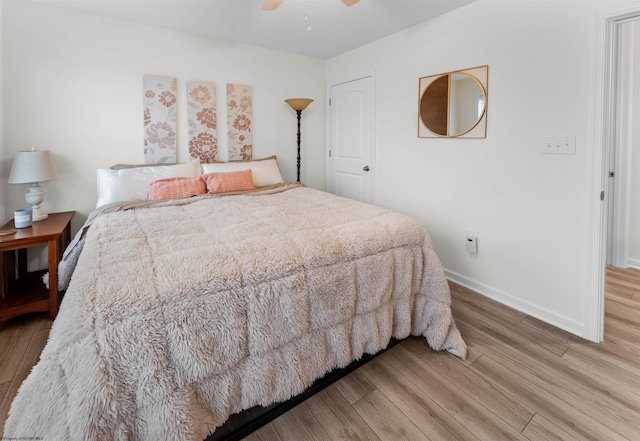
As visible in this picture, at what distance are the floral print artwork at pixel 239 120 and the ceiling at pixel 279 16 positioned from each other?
1.66ft

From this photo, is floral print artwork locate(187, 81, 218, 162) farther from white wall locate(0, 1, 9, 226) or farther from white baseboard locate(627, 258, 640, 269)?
white baseboard locate(627, 258, 640, 269)

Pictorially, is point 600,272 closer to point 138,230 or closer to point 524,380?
point 524,380

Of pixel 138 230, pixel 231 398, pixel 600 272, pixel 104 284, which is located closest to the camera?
pixel 104 284

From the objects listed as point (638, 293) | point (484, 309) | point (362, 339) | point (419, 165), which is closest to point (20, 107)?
point (362, 339)

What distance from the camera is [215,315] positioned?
1203 millimetres

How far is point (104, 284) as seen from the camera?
1152 mm

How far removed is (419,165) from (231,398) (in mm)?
2516

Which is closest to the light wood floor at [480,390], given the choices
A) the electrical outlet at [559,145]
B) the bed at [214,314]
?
the bed at [214,314]

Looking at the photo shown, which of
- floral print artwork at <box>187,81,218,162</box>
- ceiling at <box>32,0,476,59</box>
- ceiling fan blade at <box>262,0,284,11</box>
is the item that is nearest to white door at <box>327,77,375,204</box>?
ceiling at <box>32,0,476,59</box>

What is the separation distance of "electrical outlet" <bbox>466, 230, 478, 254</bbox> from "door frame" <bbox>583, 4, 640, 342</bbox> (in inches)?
29.5

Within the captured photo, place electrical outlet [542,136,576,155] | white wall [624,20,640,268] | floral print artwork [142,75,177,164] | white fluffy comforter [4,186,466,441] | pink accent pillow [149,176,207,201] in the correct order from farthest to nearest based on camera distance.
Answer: floral print artwork [142,75,177,164] → white wall [624,20,640,268] → pink accent pillow [149,176,207,201] → electrical outlet [542,136,576,155] → white fluffy comforter [4,186,466,441]

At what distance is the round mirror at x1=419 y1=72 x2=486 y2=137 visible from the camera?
2.54 meters

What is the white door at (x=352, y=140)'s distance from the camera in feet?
11.8

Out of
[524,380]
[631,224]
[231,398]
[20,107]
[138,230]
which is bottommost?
[524,380]
